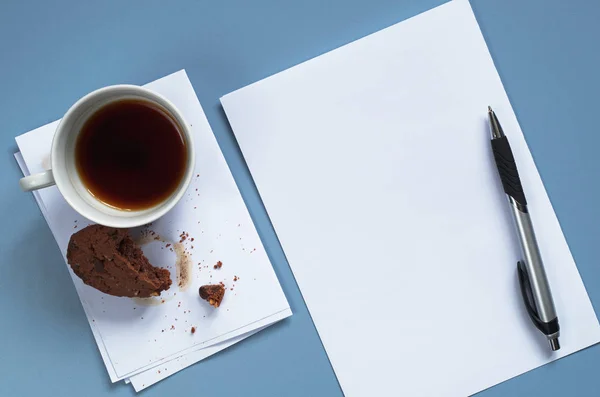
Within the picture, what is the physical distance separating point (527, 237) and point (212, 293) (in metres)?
0.41

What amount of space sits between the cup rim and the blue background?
0.37 feet

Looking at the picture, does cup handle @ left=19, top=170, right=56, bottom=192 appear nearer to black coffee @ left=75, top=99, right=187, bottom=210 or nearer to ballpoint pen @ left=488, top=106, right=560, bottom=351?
black coffee @ left=75, top=99, right=187, bottom=210

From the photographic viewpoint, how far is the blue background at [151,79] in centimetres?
69

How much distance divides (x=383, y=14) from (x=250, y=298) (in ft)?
1.36

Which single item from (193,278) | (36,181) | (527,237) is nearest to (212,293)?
(193,278)

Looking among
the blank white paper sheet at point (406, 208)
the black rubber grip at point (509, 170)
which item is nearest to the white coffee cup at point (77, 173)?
the blank white paper sheet at point (406, 208)

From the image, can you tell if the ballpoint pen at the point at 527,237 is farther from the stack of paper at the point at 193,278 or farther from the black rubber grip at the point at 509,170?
the stack of paper at the point at 193,278

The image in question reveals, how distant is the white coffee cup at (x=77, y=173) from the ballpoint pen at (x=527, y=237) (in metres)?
0.39

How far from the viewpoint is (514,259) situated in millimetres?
706

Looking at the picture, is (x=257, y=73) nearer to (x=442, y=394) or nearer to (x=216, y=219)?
(x=216, y=219)

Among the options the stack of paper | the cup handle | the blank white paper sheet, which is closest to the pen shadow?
the blank white paper sheet

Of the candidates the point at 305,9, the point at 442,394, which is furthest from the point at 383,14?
the point at 442,394

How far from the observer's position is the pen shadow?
0.70 metres

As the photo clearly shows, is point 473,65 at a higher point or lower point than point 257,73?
lower
